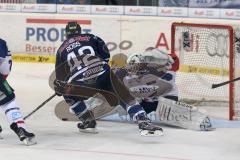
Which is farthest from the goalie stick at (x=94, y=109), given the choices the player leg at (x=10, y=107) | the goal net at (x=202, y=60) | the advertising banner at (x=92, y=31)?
the advertising banner at (x=92, y=31)

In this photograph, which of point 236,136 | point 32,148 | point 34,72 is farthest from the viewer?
point 34,72

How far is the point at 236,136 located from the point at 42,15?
224 inches

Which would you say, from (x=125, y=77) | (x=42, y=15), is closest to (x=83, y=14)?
(x=42, y=15)

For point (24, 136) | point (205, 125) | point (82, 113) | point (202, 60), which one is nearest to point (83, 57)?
point (82, 113)

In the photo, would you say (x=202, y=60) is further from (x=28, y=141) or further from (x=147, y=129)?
(x=28, y=141)

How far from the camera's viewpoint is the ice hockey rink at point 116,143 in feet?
18.5

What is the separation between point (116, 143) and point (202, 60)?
2.11m

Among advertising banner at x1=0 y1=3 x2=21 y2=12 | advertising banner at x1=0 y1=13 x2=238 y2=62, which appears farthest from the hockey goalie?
advertising banner at x1=0 y1=3 x2=21 y2=12

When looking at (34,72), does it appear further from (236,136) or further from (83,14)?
(236,136)

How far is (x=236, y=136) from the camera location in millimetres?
6473

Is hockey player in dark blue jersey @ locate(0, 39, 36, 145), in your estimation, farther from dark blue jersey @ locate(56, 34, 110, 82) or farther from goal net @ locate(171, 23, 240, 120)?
goal net @ locate(171, 23, 240, 120)

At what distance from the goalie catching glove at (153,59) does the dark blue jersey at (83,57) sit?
504 mm

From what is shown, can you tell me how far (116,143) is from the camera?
20.2ft

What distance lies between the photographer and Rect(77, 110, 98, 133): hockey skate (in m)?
6.67
